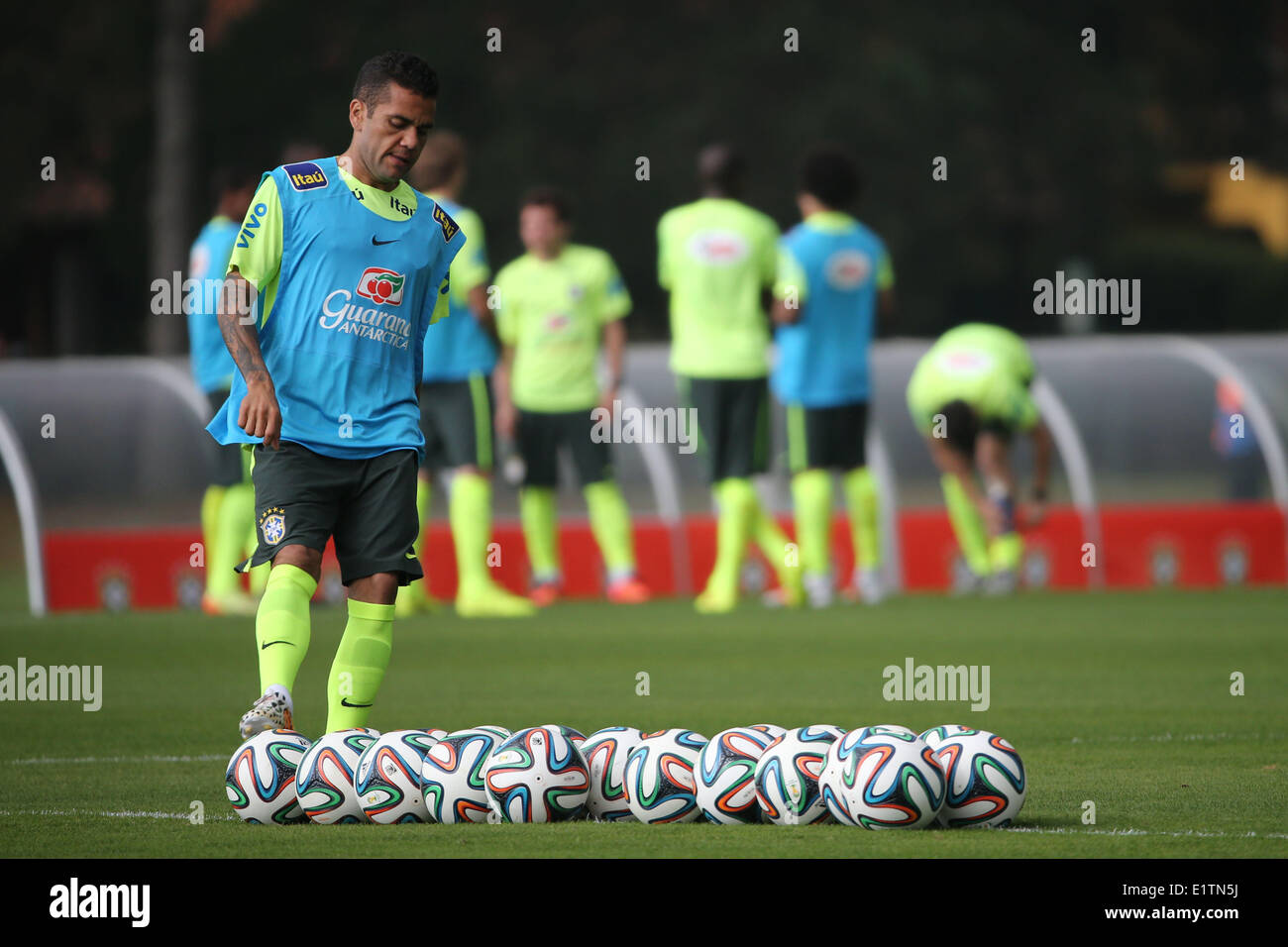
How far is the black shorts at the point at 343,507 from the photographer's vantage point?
6.70 m

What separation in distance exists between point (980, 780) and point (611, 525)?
8.47 metres

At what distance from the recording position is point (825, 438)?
13.7 metres

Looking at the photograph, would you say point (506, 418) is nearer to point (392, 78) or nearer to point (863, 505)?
point (863, 505)

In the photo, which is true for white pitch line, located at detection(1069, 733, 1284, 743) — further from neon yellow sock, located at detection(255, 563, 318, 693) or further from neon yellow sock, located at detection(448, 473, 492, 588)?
neon yellow sock, located at detection(448, 473, 492, 588)

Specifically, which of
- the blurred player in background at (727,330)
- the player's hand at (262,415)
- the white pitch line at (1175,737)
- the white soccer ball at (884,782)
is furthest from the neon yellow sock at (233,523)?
the white soccer ball at (884,782)

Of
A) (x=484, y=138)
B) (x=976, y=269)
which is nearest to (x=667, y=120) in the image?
(x=484, y=138)

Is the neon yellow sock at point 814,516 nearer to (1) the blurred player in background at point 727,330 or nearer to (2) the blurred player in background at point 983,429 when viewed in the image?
(1) the blurred player in background at point 727,330

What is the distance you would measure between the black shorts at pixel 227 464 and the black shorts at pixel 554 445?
1971 mm

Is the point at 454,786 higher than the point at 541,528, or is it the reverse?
the point at 541,528

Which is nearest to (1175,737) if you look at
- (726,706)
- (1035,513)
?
(726,706)

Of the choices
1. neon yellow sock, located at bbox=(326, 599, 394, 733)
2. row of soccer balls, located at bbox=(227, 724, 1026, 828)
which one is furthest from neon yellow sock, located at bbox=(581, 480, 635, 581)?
row of soccer balls, located at bbox=(227, 724, 1026, 828)
